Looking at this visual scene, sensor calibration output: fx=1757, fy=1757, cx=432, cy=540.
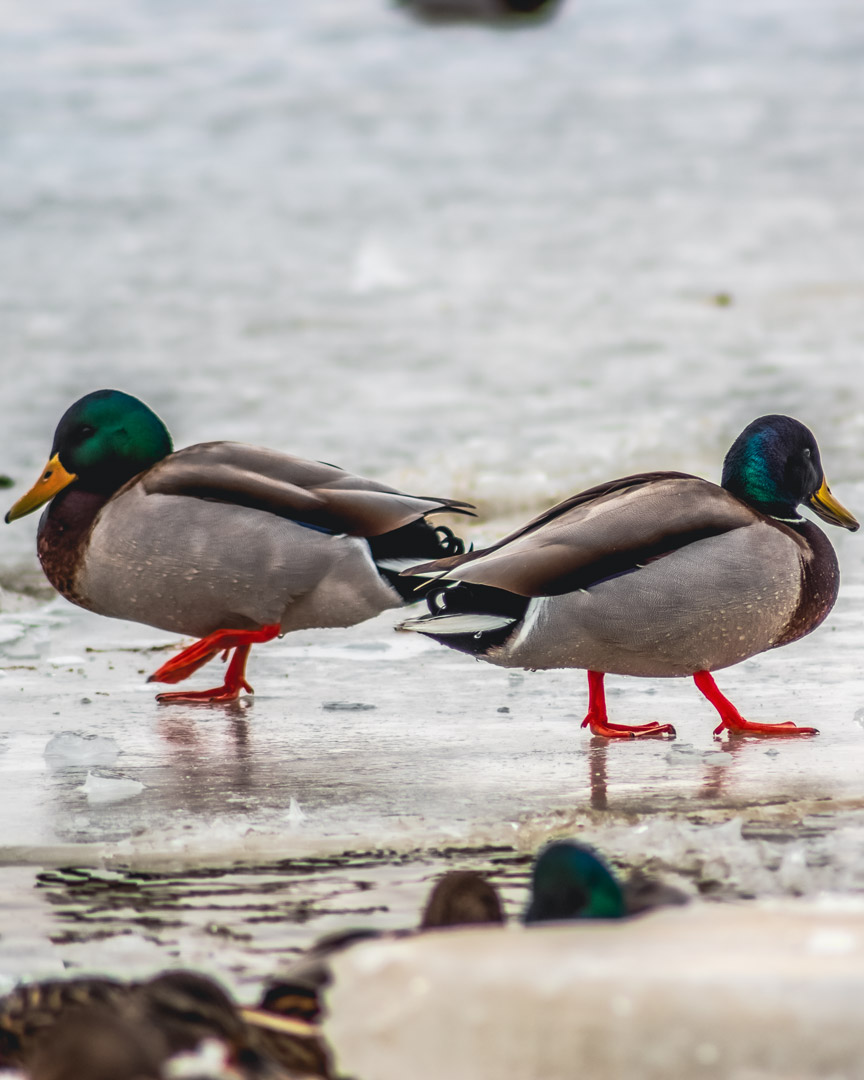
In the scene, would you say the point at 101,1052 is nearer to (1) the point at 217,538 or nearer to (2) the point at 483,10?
(1) the point at 217,538

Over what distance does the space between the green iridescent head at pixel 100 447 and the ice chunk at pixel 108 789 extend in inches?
49.3

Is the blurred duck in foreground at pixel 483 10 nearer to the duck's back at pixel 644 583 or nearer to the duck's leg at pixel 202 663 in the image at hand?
the duck's leg at pixel 202 663

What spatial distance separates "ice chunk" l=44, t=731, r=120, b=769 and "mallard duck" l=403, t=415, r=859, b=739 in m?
0.68

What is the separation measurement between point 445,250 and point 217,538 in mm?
10339

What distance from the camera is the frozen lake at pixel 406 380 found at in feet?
9.70

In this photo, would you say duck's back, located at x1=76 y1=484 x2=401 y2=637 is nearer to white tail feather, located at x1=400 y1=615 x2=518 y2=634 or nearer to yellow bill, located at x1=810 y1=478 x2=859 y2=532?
white tail feather, located at x1=400 y1=615 x2=518 y2=634

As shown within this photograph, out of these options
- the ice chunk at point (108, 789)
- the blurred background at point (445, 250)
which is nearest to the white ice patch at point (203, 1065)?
the ice chunk at point (108, 789)

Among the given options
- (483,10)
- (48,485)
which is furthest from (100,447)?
(483,10)

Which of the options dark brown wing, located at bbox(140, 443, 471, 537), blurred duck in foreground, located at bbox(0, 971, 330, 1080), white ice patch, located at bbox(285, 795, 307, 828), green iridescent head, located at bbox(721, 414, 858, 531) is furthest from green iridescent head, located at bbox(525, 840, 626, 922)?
dark brown wing, located at bbox(140, 443, 471, 537)

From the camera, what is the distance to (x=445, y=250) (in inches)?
561

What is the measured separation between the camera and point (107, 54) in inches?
1083

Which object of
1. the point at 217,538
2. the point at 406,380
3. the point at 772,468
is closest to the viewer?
the point at 772,468

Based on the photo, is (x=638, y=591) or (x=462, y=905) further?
(x=638, y=591)

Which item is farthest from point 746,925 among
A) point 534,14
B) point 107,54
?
point 534,14
